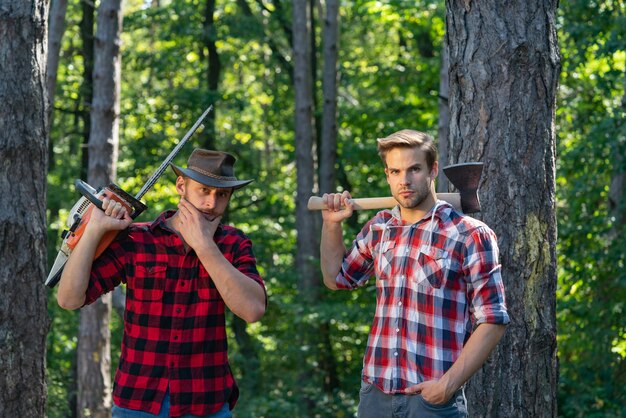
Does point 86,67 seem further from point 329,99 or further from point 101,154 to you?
point 101,154

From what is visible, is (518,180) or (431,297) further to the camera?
(518,180)

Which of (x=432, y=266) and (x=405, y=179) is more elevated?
(x=405, y=179)

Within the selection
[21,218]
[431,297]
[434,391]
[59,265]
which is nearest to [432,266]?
[431,297]

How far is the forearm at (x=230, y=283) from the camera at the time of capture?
383cm

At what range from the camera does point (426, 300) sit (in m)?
3.83

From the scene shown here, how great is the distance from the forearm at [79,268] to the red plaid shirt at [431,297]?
1.17 metres

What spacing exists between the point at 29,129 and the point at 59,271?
1665mm

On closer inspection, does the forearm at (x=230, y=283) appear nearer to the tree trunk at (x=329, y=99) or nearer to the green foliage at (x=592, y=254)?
the green foliage at (x=592, y=254)

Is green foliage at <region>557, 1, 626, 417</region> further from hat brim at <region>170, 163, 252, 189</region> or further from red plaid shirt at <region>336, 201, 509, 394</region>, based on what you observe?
hat brim at <region>170, 163, 252, 189</region>

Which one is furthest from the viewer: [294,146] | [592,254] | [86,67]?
[294,146]

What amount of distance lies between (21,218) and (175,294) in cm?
A: 185

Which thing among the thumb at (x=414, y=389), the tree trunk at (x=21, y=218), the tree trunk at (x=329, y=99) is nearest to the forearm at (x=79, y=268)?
the thumb at (x=414, y=389)

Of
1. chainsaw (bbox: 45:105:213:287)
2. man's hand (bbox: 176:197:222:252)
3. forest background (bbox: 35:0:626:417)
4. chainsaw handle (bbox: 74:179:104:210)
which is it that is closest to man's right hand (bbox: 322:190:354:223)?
man's hand (bbox: 176:197:222:252)

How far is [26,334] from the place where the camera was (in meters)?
5.53
